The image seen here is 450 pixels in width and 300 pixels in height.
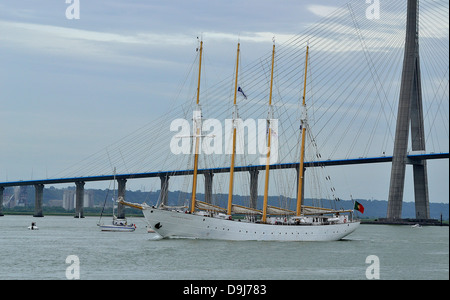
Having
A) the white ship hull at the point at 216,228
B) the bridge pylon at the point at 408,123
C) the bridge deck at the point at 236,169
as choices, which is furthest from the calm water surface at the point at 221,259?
the bridge pylon at the point at 408,123

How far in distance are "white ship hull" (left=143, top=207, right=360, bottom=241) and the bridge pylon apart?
118 ft

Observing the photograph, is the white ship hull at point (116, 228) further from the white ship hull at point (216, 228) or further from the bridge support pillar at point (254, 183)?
the bridge support pillar at point (254, 183)

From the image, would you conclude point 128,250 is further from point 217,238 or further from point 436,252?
point 436,252

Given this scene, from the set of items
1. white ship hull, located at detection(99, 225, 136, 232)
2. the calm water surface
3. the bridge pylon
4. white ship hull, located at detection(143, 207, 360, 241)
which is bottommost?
the calm water surface

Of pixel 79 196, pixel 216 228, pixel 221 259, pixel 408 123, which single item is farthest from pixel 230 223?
pixel 79 196

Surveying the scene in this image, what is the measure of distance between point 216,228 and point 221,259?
12912 millimetres

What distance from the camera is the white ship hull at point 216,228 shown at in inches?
1972

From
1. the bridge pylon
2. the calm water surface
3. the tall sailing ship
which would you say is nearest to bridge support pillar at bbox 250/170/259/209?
the bridge pylon

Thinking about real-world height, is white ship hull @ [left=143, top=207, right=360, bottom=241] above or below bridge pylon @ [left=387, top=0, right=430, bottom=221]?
below

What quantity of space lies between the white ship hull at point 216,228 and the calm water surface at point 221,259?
3.50ft

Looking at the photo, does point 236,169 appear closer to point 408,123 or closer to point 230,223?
point 408,123

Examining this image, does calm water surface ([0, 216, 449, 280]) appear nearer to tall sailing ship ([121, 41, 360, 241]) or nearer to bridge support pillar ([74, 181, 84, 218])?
tall sailing ship ([121, 41, 360, 241])

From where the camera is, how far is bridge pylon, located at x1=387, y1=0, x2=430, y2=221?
84.9m
